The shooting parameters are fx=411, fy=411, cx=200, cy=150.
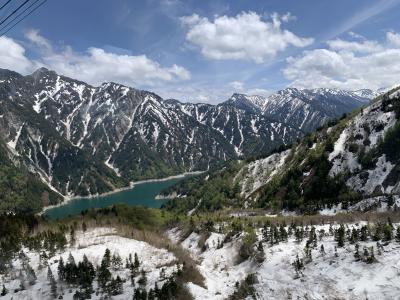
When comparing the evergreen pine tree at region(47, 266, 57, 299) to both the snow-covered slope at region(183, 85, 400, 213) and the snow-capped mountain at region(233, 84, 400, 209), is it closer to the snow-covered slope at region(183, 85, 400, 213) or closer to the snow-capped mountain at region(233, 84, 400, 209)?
the snow-covered slope at region(183, 85, 400, 213)

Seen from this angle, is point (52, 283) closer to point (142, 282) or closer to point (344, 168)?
point (142, 282)

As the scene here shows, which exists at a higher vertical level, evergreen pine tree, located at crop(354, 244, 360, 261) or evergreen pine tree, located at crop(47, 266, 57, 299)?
evergreen pine tree, located at crop(354, 244, 360, 261)

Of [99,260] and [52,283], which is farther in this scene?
[99,260]

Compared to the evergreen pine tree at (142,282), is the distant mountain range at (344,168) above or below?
above

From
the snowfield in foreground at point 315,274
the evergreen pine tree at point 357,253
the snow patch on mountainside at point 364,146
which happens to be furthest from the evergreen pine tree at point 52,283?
the snow patch on mountainside at point 364,146

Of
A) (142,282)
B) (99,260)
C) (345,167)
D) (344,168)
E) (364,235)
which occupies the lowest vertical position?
(142,282)

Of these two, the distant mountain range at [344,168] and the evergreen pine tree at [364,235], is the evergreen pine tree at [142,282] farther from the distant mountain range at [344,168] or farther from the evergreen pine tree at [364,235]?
the distant mountain range at [344,168]

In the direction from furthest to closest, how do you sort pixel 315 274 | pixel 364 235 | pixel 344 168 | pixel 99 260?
pixel 344 168 < pixel 99 260 < pixel 364 235 < pixel 315 274

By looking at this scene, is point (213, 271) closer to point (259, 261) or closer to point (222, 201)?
point (259, 261)

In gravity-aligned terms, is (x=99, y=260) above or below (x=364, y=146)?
below

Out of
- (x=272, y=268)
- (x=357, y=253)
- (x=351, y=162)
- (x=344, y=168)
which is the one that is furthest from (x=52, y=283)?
(x=351, y=162)

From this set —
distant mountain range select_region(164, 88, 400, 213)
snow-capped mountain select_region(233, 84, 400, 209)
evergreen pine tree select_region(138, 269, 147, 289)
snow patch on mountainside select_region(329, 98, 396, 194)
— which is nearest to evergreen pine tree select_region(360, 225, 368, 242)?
evergreen pine tree select_region(138, 269, 147, 289)
